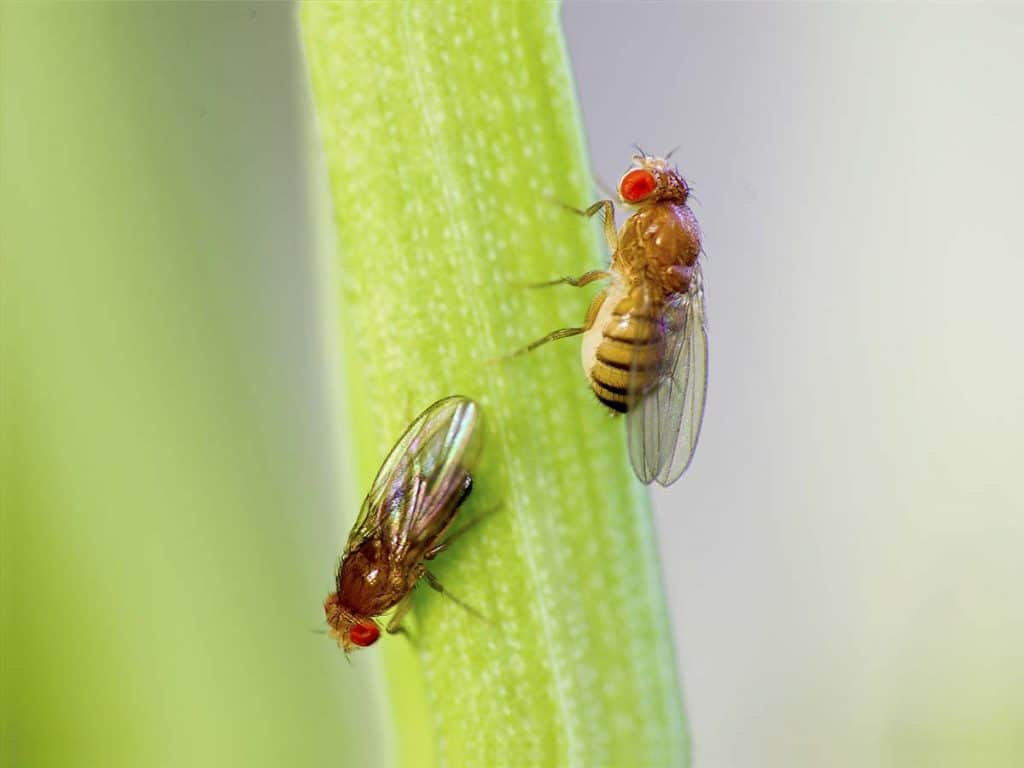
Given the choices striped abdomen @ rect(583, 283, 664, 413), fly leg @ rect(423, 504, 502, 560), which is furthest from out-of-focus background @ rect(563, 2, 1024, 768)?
fly leg @ rect(423, 504, 502, 560)

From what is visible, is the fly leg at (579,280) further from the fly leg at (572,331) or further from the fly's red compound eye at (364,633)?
the fly's red compound eye at (364,633)

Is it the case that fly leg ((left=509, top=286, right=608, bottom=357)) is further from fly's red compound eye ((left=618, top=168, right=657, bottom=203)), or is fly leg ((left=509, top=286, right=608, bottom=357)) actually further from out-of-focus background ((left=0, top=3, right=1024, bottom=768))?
out-of-focus background ((left=0, top=3, right=1024, bottom=768))

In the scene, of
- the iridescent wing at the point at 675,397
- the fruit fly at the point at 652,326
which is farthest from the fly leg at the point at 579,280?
the iridescent wing at the point at 675,397

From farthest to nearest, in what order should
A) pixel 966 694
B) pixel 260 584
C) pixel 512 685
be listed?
1. pixel 966 694
2. pixel 260 584
3. pixel 512 685

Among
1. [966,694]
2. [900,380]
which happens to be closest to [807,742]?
[966,694]

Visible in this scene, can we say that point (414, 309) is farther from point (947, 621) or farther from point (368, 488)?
point (947, 621)
